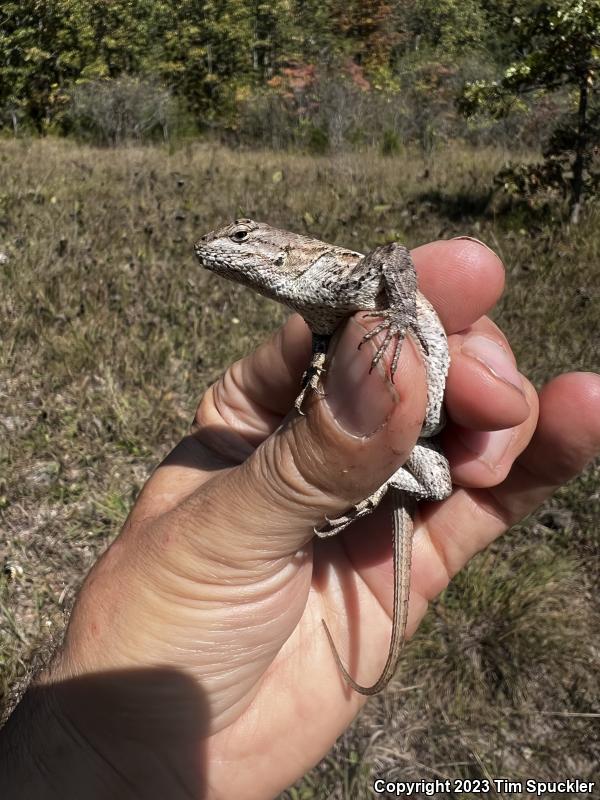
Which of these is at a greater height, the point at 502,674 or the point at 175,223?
the point at 175,223

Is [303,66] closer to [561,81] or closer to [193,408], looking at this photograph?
[561,81]

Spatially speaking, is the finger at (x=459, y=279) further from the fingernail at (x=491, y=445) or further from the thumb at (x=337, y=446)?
the thumb at (x=337, y=446)

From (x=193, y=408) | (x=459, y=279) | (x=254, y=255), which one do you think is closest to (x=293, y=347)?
(x=254, y=255)

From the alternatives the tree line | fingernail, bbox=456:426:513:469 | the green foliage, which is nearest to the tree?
the tree line

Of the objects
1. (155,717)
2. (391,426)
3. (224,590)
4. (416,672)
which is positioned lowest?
(416,672)

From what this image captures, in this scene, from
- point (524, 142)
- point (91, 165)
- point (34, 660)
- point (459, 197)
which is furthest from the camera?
point (524, 142)

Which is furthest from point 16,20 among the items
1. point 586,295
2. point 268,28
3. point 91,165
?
point 586,295

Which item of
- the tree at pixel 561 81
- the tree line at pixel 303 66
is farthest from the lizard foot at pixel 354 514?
the tree line at pixel 303 66

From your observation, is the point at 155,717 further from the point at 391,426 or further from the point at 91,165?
the point at 91,165
